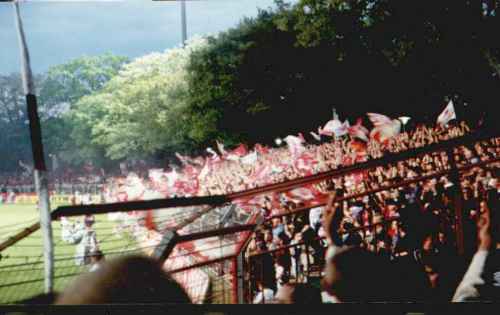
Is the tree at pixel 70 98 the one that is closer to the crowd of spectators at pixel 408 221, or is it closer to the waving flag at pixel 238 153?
the waving flag at pixel 238 153

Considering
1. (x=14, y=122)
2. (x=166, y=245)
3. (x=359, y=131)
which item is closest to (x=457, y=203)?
(x=359, y=131)

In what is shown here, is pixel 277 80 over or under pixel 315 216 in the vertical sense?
over

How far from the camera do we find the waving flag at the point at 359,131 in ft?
6.91

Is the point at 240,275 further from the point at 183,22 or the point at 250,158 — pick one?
the point at 183,22

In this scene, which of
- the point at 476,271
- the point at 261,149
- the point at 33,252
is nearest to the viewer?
the point at 476,271

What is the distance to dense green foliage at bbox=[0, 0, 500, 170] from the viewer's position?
2098mm

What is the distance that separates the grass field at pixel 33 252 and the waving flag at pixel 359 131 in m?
1.19

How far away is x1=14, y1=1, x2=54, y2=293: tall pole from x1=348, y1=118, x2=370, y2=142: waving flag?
4.89 ft

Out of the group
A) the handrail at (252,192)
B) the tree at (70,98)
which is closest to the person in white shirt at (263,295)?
the handrail at (252,192)

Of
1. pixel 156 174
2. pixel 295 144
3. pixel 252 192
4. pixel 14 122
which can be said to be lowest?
pixel 252 192

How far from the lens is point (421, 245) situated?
2.17 meters

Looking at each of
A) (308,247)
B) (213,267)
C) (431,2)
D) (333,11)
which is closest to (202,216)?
(213,267)

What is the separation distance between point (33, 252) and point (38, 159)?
1.45 ft

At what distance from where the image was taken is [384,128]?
208 cm
